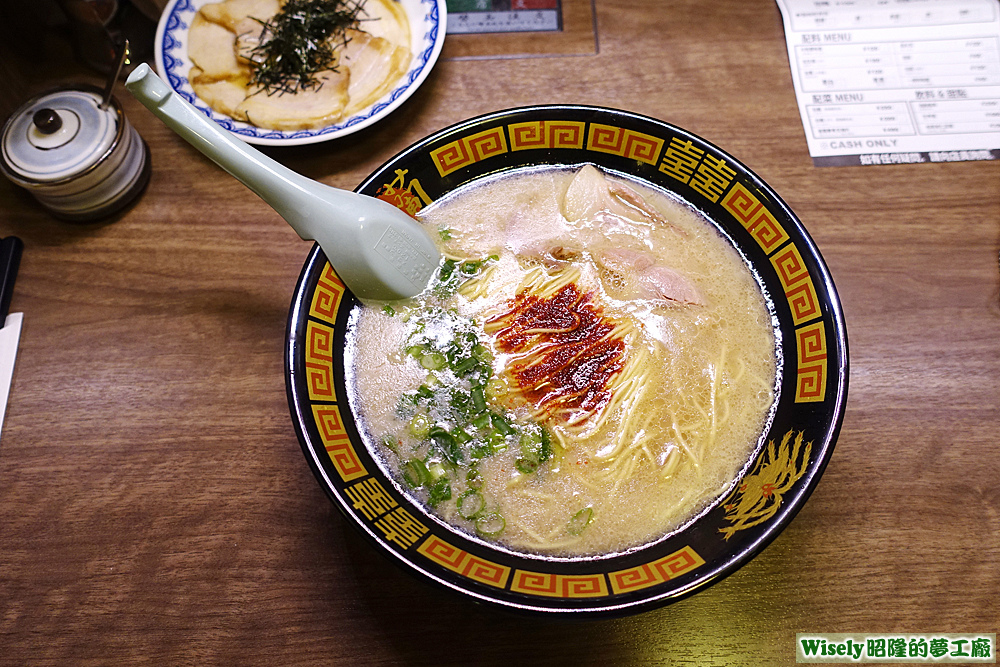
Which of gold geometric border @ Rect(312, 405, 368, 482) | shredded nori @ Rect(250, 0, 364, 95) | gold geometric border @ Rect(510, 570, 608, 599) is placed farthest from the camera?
shredded nori @ Rect(250, 0, 364, 95)

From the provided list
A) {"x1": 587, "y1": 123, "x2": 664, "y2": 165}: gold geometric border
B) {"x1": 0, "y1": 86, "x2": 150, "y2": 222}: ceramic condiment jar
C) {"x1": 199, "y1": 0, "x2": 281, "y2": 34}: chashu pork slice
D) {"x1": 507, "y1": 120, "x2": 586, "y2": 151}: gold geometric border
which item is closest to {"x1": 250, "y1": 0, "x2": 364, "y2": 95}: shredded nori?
{"x1": 199, "y1": 0, "x2": 281, "y2": 34}: chashu pork slice

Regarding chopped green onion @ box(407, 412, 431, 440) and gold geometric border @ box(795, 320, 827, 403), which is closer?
gold geometric border @ box(795, 320, 827, 403)

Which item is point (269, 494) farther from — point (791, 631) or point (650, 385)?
point (791, 631)

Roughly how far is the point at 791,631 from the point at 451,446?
32.0 inches

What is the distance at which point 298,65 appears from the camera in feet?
6.43

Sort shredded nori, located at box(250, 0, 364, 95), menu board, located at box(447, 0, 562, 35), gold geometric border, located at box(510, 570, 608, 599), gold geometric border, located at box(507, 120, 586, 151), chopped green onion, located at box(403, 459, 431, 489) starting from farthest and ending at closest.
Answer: menu board, located at box(447, 0, 562, 35) → shredded nori, located at box(250, 0, 364, 95) → gold geometric border, located at box(507, 120, 586, 151) → chopped green onion, located at box(403, 459, 431, 489) → gold geometric border, located at box(510, 570, 608, 599)

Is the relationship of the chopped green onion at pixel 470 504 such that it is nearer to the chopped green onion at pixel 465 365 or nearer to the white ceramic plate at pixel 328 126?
the chopped green onion at pixel 465 365

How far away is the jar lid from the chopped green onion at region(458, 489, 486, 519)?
1.29m

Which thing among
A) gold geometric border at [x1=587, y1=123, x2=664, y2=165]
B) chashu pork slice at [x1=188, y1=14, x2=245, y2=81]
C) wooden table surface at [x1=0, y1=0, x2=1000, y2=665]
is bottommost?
wooden table surface at [x1=0, y1=0, x2=1000, y2=665]

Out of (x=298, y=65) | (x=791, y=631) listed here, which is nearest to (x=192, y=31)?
(x=298, y=65)

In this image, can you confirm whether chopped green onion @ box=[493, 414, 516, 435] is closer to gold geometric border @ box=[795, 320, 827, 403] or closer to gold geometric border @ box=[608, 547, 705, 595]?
gold geometric border @ box=[608, 547, 705, 595]

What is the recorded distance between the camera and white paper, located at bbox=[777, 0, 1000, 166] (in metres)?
1.86

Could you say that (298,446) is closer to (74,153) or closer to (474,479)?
(474,479)

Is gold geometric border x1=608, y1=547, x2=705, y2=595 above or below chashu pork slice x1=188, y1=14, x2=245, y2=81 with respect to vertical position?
below
